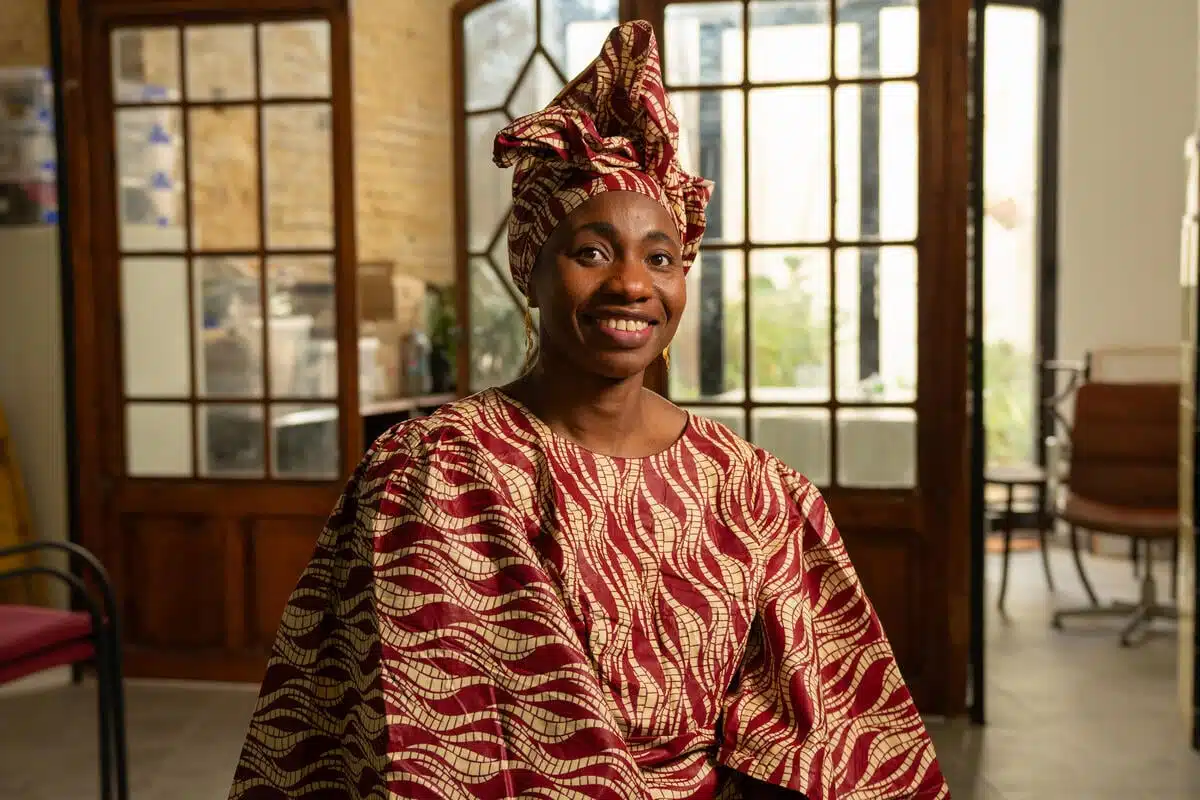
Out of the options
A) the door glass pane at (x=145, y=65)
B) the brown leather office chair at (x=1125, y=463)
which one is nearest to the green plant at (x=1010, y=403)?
the brown leather office chair at (x=1125, y=463)

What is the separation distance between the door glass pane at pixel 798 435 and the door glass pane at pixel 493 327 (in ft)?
2.89

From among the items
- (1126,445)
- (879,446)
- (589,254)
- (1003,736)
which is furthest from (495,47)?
(589,254)

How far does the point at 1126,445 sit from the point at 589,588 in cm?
454

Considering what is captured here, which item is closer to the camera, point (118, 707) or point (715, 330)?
point (118, 707)

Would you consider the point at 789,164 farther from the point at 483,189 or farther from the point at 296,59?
the point at 296,59

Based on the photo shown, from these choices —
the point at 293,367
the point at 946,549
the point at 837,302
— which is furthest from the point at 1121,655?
the point at 293,367

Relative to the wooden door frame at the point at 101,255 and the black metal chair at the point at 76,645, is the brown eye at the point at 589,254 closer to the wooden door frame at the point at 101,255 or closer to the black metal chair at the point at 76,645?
the black metal chair at the point at 76,645

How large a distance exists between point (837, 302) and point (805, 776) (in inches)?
104

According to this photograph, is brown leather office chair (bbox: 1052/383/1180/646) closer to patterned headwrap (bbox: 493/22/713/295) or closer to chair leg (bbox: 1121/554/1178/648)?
chair leg (bbox: 1121/554/1178/648)

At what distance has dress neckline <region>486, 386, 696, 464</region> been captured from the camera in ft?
4.79

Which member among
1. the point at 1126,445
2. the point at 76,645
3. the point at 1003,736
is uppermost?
the point at 1126,445

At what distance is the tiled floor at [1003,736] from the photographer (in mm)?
3430

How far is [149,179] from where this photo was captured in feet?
14.1

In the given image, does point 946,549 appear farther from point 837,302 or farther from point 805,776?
point 805,776
